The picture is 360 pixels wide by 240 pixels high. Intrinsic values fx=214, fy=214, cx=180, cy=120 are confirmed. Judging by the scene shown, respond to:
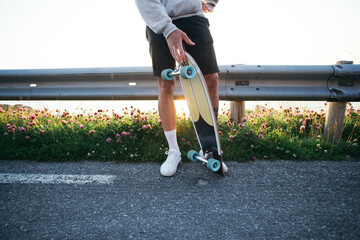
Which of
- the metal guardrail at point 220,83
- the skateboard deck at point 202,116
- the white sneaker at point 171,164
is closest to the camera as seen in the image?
the skateboard deck at point 202,116

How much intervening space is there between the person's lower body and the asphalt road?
8.5 inches

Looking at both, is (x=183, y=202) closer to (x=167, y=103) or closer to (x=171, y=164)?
(x=171, y=164)

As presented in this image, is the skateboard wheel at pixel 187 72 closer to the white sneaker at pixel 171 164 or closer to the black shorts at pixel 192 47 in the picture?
the black shorts at pixel 192 47

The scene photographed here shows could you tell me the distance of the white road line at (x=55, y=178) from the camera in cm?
197

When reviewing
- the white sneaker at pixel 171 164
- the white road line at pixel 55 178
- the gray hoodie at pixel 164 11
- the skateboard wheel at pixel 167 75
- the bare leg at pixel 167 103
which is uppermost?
the gray hoodie at pixel 164 11

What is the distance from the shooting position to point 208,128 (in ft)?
7.00

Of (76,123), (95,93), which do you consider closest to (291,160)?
(95,93)

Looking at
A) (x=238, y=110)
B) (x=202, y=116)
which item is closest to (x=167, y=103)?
(x=202, y=116)

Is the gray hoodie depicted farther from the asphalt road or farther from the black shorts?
the asphalt road

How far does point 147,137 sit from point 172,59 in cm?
115

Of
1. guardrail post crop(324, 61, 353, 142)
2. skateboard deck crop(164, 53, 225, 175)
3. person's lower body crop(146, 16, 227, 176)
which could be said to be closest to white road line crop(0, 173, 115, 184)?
person's lower body crop(146, 16, 227, 176)

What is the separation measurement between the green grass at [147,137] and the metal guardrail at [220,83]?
38cm

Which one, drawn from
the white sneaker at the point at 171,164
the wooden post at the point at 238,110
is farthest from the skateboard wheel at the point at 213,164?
the wooden post at the point at 238,110

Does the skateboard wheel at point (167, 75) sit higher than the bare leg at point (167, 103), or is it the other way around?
the skateboard wheel at point (167, 75)
